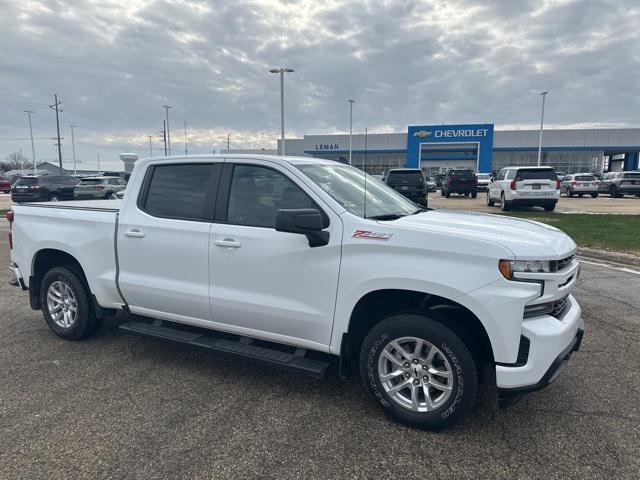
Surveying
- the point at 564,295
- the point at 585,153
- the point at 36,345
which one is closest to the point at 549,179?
the point at 564,295

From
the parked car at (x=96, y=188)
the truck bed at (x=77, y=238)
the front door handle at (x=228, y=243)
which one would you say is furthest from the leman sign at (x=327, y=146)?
the front door handle at (x=228, y=243)

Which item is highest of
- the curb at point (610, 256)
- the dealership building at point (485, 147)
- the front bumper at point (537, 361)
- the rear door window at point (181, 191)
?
the dealership building at point (485, 147)

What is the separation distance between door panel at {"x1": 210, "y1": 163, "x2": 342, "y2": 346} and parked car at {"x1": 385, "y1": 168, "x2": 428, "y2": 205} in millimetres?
15375

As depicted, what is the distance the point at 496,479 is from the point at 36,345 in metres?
4.37

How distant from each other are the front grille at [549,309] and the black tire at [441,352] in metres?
0.44

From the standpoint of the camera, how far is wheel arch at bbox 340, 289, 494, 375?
9.84 feet

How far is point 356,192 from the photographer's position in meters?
3.81

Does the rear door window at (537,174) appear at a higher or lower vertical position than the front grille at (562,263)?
higher

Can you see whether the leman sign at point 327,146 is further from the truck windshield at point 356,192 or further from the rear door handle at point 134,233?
the rear door handle at point 134,233

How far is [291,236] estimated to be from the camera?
3.35 m

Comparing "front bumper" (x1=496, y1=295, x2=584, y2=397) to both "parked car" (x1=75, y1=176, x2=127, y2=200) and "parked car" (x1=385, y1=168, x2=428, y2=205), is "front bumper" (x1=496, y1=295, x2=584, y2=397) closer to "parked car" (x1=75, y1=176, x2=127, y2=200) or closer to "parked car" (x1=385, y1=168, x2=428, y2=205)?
"parked car" (x1=385, y1=168, x2=428, y2=205)

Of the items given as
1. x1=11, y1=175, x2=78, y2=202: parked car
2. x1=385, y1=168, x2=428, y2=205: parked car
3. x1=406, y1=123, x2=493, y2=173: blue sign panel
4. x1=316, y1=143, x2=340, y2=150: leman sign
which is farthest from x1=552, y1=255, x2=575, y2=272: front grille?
x1=316, y1=143, x2=340, y2=150: leman sign

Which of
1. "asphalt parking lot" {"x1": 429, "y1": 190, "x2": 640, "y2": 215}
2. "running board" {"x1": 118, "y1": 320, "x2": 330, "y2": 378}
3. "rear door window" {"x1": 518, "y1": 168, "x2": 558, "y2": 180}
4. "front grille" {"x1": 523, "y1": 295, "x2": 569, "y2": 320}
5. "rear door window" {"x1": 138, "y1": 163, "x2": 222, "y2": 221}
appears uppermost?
"rear door window" {"x1": 518, "y1": 168, "x2": 558, "y2": 180}

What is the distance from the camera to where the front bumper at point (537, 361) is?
274 cm
